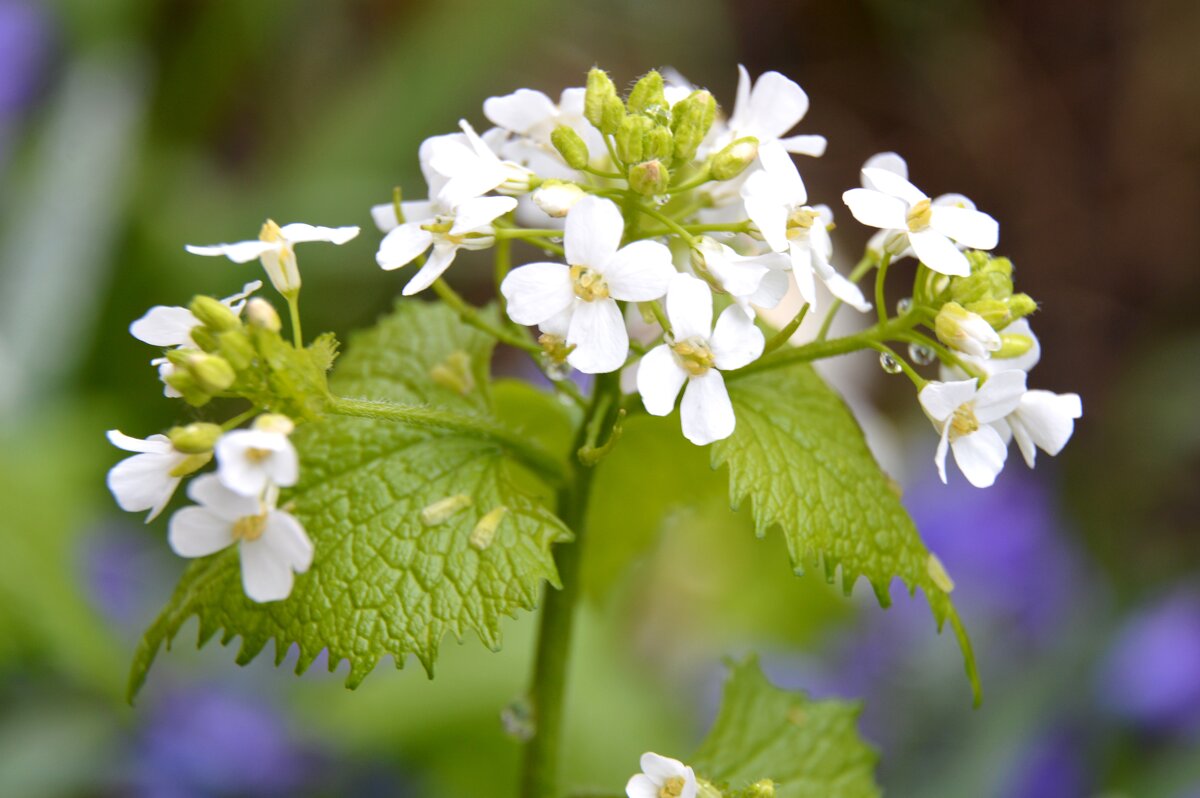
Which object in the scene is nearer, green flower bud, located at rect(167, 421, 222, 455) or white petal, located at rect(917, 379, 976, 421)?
green flower bud, located at rect(167, 421, 222, 455)

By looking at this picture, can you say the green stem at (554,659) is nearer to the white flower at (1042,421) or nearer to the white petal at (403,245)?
the white petal at (403,245)

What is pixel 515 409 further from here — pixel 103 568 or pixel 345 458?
pixel 103 568

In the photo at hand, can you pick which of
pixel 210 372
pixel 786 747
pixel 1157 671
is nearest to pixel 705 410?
pixel 210 372

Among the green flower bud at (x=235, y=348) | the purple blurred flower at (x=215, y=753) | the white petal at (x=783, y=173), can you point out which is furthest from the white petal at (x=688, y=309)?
the purple blurred flower at (x=215, y=753)

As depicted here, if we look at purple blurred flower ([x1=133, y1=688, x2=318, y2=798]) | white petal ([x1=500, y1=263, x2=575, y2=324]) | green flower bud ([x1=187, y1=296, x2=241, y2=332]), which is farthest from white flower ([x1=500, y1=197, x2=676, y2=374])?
purple blurred flower ([x1=133, y1=688, x2=318, y2=798])

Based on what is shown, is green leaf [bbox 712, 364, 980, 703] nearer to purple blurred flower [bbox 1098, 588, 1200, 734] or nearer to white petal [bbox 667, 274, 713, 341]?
white petal [bbox 667, 274, 713, 341]

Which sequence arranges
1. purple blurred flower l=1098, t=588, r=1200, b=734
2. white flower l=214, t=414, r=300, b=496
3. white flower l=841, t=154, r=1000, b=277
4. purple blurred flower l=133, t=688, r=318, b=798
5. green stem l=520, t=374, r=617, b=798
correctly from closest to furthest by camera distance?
white flower l=214, t=414, r=300, b=496 < white flower l=841, t=154, r=1000, b=277 < green stem l=520, t=374, r=617, b=798 < purple blurred flower l=133, t=688, r=318, b=798 < purple blurred flower l=1098, t=588, r=1200, b=734

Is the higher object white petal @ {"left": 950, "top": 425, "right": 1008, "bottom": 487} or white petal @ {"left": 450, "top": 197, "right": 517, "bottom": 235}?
white petal @ {"left": 450, "top": 197, "right": 517, "bottom": 235}
